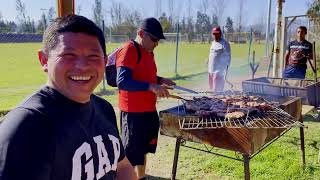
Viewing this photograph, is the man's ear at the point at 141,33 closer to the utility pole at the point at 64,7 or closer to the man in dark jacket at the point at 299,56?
the utility pole at the point at 64,7

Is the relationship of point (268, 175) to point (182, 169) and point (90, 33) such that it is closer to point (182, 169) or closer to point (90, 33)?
point (182, 169)

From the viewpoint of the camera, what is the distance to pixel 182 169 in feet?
15.8

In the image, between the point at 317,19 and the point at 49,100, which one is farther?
the point at 317,19

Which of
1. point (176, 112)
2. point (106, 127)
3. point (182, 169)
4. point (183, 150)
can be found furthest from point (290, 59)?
point (106, 127)

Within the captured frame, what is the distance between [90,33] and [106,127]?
501mm

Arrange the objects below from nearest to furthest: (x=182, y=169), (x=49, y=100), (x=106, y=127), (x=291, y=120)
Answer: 1. (x=49, y=100)
2. (x=106, y=127)
3. (x=291, y=120)
4. (x=182, y=169)

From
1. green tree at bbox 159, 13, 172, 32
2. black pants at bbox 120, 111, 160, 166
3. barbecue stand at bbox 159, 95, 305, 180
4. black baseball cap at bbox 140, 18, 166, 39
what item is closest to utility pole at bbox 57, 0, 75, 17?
black baseball cap at bbox 140, 18, 166, 39

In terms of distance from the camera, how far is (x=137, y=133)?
3.67 meters

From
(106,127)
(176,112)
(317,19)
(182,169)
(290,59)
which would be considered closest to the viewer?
(106,127)

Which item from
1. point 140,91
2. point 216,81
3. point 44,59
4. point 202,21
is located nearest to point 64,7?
point 140,91

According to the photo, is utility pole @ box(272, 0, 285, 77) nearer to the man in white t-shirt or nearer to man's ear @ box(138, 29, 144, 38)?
the man in white t-shirt

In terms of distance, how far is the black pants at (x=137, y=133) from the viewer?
3664 millimetres

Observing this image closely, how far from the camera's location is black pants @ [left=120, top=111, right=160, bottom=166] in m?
3.66

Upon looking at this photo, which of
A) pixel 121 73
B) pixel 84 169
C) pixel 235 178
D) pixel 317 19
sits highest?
pixel 317 19
